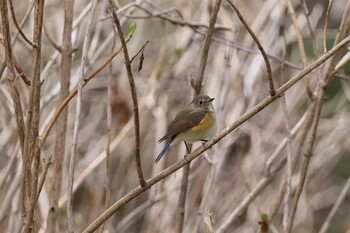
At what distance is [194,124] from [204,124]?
39mm

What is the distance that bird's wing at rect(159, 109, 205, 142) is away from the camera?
249cm

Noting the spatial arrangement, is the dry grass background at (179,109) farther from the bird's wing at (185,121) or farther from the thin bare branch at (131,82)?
the thin bare branch at (131,82)

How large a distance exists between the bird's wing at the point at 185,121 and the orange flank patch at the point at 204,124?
0.04 ft

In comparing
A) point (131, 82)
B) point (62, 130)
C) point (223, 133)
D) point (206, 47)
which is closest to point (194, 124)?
point (206, 47)

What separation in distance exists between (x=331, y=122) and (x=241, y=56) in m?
0.71

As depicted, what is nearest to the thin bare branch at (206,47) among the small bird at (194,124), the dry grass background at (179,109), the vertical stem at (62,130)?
the small bird at (194,124)

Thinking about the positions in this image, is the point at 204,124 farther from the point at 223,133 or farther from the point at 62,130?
the point at 223,133

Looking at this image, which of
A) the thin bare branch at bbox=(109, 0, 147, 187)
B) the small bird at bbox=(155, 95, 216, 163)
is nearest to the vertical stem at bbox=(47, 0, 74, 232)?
the small bird at bbox=(155, 95, 216, 163)

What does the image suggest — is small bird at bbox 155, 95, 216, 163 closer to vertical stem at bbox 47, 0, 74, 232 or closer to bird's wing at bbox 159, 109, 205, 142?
bird's wing at bbox 159, 109, 205, 142

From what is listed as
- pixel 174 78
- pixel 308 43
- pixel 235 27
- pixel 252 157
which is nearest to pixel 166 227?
pixel 252 157

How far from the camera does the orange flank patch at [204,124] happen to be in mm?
2508

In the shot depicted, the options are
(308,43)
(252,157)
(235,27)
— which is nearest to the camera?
(235,27)

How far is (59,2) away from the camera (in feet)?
13.0

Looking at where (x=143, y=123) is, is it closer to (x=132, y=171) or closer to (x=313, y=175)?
(x=132, y=171)
